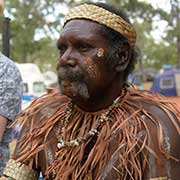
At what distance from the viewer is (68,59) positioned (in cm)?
160

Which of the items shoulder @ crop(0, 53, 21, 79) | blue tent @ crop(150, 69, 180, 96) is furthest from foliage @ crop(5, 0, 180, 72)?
shoulder @ crop(0, 53, 21, 79)

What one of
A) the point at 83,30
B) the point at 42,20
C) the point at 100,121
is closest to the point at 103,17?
the point at 83,30

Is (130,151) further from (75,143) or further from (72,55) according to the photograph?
(72,55)

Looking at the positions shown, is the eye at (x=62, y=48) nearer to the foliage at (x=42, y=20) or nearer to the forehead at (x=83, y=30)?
the forehead at (x=83, y=30)

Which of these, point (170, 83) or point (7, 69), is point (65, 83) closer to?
point (7, 69)

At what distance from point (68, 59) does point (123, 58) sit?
0.69 feet

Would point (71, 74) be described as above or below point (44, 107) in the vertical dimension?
above

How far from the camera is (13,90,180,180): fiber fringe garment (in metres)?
1.61

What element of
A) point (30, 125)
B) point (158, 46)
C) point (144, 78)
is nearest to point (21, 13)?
point (144, 78)

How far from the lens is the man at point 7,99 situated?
251 centimetres

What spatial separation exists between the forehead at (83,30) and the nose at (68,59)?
58mm

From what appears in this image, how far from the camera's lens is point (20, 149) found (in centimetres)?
179

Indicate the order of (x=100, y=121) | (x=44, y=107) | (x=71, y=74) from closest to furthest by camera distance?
(x=71, y=74), (x=100, y=121), (x=44, y=107)

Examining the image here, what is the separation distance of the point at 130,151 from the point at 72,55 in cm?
36
